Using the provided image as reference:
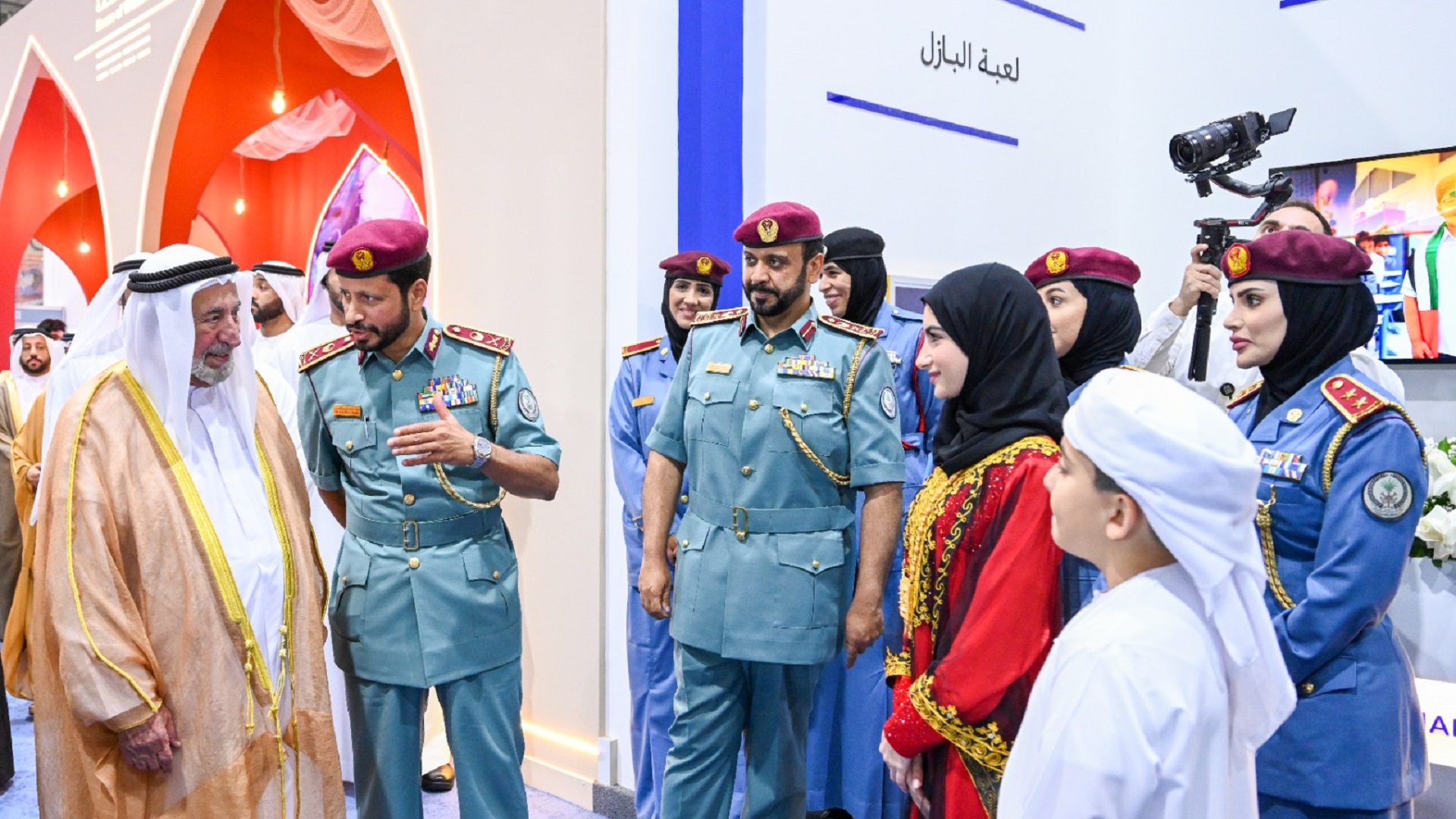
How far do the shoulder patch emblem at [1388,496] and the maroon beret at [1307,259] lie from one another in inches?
16.7

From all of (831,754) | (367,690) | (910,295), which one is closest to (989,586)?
(367,690)

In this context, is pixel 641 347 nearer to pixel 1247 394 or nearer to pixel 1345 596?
pixel 1247 394

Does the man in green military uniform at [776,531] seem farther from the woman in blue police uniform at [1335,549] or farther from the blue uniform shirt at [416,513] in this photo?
the woman in blue police uniform at [1335,549]

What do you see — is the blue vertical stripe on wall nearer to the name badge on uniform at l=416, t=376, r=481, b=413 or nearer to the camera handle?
the name badge on uniform at l=416, t=376, r=481, b=413

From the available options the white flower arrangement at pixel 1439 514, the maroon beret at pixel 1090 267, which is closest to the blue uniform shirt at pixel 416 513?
the maroon beret at pixel 1090 267

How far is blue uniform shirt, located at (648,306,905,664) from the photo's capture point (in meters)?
2.52

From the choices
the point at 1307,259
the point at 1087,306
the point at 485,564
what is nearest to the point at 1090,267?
the point at 1087,306

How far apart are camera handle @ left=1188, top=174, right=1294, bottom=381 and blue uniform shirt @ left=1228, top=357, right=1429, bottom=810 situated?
684 mm

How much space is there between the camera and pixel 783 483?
2.56 metres

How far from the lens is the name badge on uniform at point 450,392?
2527mm

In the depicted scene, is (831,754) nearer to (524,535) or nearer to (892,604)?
(892,604)

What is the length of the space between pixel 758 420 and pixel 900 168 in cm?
210

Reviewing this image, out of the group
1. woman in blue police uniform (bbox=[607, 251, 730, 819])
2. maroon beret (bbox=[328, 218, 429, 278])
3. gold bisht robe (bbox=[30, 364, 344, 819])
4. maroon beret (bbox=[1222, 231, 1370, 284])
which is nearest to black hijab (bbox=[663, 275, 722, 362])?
woman in blue police uniform (bbox=[607, 251, 730, 819])

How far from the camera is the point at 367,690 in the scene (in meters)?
2.50
